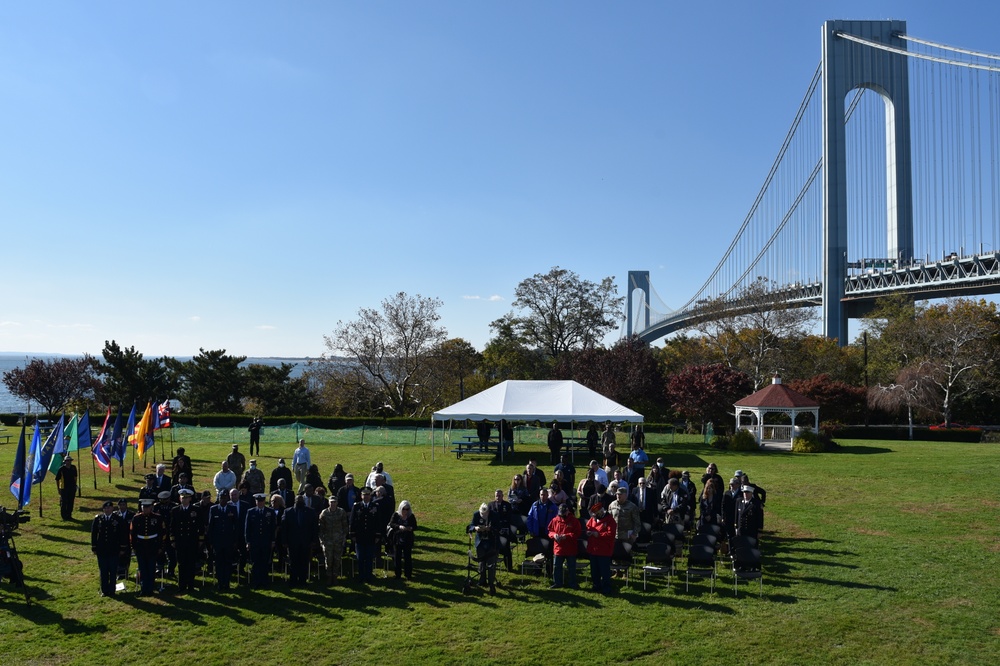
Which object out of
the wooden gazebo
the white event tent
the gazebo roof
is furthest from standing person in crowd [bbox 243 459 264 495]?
the gazebo roof

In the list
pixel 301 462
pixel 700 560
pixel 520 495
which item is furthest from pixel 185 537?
pixel 301 462

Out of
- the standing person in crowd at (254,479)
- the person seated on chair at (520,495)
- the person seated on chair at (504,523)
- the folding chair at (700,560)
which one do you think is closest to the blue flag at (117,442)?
the standing person in crowd at (254,479)

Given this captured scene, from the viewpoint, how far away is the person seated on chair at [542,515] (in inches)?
502

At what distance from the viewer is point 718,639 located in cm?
934

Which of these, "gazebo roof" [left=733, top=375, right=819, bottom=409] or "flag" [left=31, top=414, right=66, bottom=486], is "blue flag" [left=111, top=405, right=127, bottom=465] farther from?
"gazebo roof" [left=733, top=375, right=819, bottom=409]

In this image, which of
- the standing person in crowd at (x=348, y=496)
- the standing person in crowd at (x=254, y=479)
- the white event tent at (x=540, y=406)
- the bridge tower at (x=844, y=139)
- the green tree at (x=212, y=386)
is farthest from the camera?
the bridge tower at (x=844, y=139)

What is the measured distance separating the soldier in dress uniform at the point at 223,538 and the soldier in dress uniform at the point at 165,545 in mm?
763

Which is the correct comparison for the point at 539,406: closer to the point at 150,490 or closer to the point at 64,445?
the point at 64,445

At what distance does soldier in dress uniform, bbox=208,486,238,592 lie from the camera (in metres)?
11.4

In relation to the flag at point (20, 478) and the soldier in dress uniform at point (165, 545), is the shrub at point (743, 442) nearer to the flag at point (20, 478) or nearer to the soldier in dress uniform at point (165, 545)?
the soldier in dress uniform at point (165, 545)

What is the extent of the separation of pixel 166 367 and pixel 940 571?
54430mm

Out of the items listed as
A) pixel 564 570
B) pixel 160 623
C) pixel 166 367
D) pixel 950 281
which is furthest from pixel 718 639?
pixel 166 367

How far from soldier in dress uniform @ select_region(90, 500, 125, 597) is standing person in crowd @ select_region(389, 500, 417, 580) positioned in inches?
152

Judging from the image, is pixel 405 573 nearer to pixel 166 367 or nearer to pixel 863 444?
pixel 863 444
